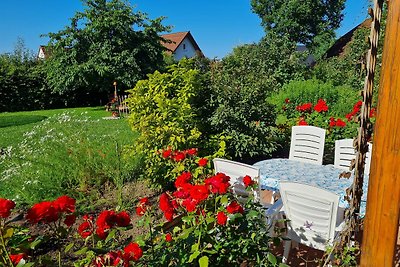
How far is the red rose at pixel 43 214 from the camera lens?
1.14 m

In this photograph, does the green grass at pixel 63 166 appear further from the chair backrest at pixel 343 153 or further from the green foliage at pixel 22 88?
the green foliage at pixel 22 88

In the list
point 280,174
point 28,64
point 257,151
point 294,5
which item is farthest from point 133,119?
point 294,5

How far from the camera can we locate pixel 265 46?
12.7m

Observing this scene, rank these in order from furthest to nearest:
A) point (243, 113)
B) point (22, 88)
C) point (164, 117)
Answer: point (22, 88) → point (243, 113) → point (164, 117)

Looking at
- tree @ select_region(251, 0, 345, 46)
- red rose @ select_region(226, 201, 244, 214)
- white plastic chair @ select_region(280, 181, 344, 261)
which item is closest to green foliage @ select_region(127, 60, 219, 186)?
white plastic chair @ select_region(280, 181, 344, 261)

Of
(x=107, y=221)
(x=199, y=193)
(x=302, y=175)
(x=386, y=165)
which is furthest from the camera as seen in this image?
(x=302, y=175)

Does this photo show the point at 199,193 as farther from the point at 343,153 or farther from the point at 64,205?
the point at 343,153

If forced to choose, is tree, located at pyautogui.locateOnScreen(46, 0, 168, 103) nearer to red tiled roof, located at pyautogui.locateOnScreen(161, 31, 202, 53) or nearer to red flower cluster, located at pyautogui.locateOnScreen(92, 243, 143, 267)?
red tiled roof, located at pyautogui.locateOnScreen(161, 31, 202, 53)

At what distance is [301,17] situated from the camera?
1981 cm

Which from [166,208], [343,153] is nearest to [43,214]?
[166,208]

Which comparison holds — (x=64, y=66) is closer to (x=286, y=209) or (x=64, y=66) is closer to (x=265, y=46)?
(x=265, y=46)

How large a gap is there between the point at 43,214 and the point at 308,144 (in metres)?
3.30

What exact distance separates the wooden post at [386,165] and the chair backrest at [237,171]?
60.1 inches

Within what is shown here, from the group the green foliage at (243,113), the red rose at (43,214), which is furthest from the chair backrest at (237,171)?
the red rose at (43,214)
